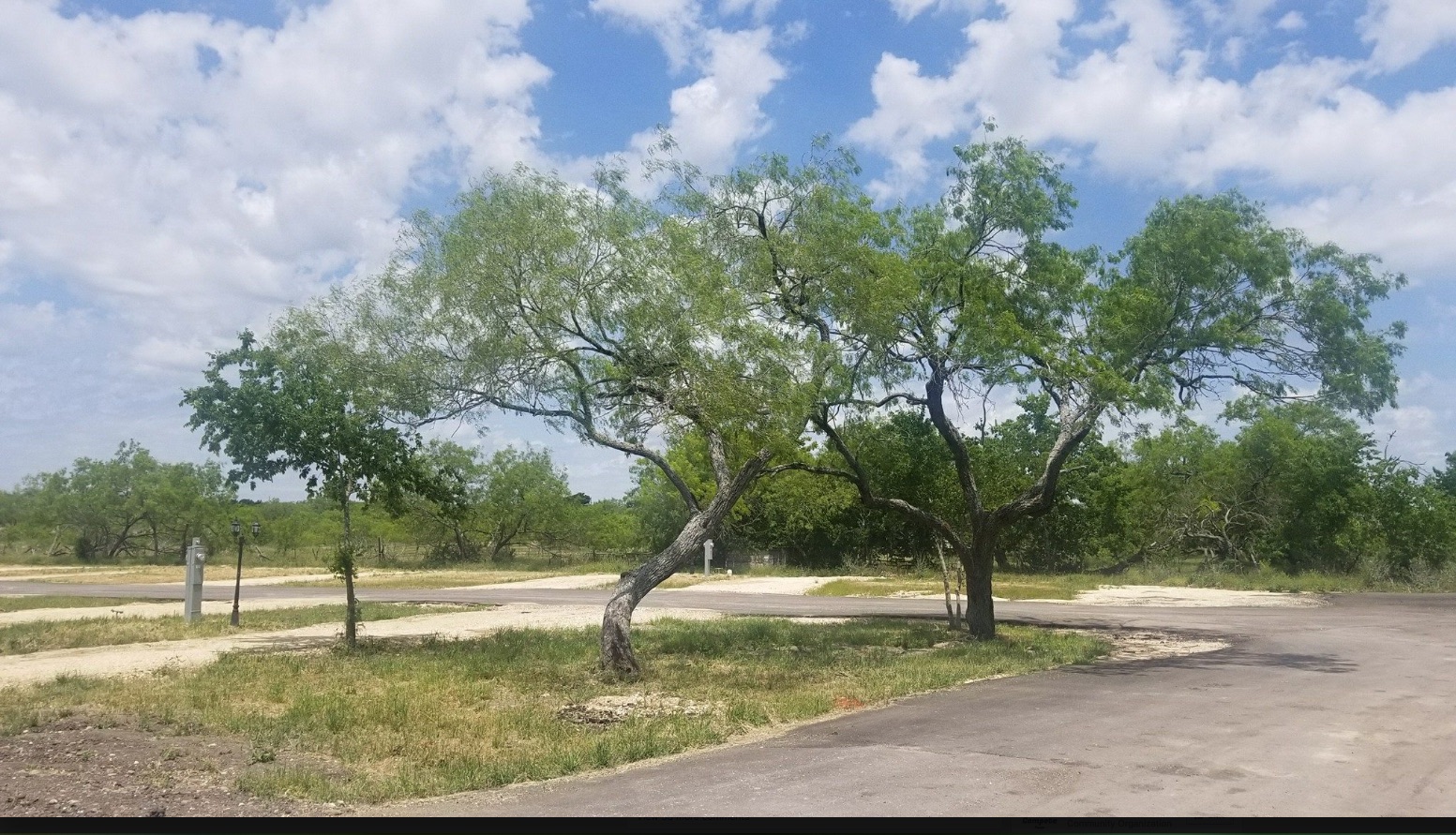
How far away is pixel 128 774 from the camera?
852 cm

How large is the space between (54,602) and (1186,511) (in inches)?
1712

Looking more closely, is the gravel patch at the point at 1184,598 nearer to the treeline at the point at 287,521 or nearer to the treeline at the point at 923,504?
the treeline at the point at 923,504

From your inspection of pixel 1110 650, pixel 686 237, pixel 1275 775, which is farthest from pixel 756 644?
pixel 1275 775

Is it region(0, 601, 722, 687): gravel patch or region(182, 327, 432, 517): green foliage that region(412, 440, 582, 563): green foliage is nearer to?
region(0, 601, 722, 687): gravel patch

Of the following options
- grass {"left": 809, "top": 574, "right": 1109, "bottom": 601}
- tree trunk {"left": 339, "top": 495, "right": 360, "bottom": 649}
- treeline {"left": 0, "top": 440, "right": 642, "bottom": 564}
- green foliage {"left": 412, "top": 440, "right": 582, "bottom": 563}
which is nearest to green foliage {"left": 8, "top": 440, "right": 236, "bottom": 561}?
treeline {"left": 0, "top": 440, "right": 642, "bottom": 564}

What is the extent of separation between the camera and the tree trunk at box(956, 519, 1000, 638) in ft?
66.8

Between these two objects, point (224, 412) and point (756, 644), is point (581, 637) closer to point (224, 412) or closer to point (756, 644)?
point (756, 644)

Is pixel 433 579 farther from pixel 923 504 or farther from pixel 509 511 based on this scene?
pixel 923 504

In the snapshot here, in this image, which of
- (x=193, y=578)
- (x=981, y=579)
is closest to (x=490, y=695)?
(x=981, y=579)

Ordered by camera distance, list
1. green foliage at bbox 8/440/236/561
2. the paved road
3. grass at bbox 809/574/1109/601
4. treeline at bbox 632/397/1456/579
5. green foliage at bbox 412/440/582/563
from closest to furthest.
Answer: the paved road, grass at bbox 809/574/1109/601, treeline at bbox 632/397/1456/579, green foliage at bbox 412/440/582/563, green foliage at bbox 8/440/236/561

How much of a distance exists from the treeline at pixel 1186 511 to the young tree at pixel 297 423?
58.2ft

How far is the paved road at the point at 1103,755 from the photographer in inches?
295

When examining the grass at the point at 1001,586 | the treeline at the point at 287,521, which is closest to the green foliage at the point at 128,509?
the treeline at the point at 287,521

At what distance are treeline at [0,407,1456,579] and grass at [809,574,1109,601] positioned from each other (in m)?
2.88
